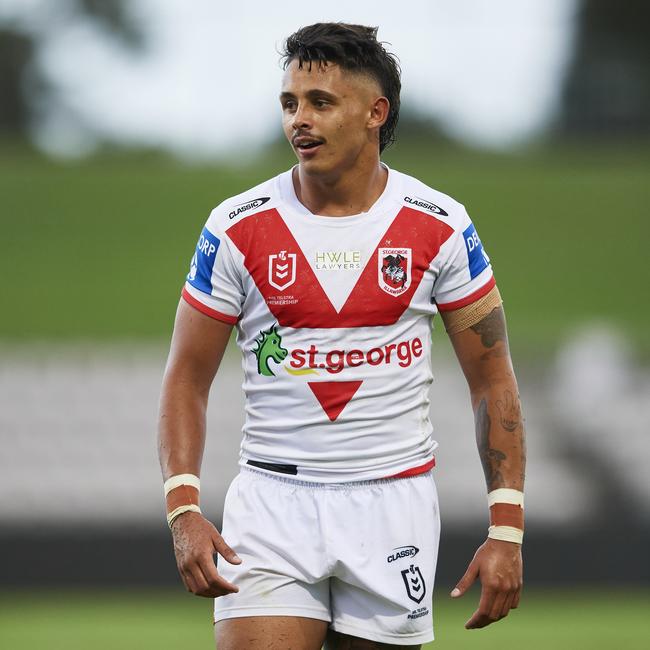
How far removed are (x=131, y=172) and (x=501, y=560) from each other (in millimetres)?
22144

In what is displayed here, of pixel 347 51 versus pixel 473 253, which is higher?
pixel 347 51

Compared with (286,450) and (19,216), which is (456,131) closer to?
(19,216)

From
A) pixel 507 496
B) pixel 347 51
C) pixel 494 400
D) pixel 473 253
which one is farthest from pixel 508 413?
pixel 347 51

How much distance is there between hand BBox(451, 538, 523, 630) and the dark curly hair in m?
1.22

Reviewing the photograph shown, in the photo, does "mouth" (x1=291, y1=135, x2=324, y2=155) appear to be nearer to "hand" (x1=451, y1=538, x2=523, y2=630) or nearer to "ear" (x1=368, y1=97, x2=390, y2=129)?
"ear" (x1=368, y1=97, x2=390, y2=129)

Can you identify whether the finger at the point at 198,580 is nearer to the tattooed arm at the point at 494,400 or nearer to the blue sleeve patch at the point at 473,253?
the tattooed arm at the point at 494,400

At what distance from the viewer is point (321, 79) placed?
3.40 metres

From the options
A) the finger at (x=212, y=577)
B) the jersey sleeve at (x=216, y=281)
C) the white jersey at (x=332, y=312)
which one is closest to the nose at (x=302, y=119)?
the white jersey at (x=332, y=312)

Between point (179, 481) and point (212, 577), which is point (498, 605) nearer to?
point (212, 577)

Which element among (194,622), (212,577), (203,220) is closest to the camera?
(212,577)

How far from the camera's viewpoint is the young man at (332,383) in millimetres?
3383

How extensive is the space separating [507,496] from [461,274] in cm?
60

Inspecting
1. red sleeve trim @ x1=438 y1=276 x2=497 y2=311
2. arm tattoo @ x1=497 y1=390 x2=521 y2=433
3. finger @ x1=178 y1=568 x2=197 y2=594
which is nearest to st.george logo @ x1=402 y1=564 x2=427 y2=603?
arm tattoo @ x1=497 y1=390 x2=521 y2=433

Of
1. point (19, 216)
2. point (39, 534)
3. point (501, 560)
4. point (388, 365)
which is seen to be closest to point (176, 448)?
point (388, 365)
